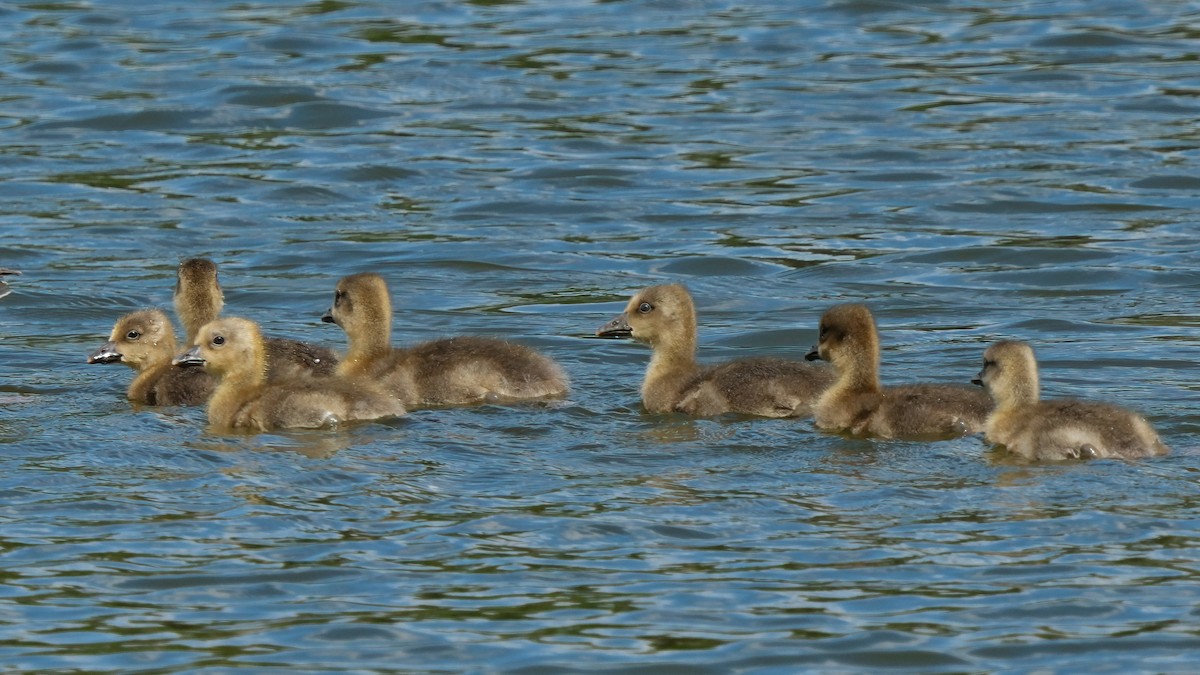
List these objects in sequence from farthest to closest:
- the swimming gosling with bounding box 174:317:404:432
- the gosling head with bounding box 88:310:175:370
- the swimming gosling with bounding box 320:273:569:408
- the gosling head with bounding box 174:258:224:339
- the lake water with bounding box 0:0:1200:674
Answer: the gosling head with bounding box 174:258:224:339 → the gosling head with bounding box 88:310:175:370 → the swimming gosling with bounding box 320:273:569:408 → the swimming gosling with bounding box 174:317:404:432 → the lake water with bounding box 0:0:1200:674

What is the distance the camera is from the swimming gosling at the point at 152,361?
12320 millimetres

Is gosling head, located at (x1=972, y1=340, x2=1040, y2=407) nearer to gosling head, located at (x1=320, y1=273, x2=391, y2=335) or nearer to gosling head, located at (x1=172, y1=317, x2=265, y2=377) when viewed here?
gosling head, located at (x1=320, y1=273, x2=391, y2=335)

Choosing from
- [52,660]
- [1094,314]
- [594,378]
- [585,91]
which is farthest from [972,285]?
[52,660]

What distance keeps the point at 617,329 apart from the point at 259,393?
2.03m

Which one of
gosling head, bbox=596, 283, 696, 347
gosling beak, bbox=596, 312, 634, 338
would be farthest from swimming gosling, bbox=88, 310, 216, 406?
gosling head, bbox=596, 283, 696, 347

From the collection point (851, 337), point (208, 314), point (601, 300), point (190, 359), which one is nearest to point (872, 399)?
point (851, 337)

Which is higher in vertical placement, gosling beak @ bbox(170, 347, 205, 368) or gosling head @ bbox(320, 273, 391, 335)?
gosling head @ bbox(320, 273, 391, 335)

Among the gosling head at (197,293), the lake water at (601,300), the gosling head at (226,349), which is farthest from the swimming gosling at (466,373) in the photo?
the gosling head at (197,293)

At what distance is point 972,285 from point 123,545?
7884mm

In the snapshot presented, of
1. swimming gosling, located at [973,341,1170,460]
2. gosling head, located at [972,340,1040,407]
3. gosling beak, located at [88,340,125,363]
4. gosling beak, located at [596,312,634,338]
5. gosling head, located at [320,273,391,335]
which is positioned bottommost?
swimming gosling, located at [973,341,1170,460]

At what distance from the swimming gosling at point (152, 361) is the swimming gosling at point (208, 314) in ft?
0.58

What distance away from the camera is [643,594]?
8648 mm

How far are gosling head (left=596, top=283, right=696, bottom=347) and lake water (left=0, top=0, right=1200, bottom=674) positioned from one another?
0.39 metres

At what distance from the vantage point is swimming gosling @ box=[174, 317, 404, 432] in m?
11.4
